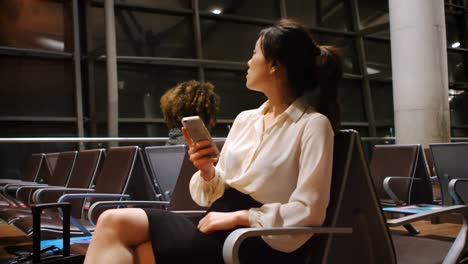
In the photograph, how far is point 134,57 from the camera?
7277 millimetres

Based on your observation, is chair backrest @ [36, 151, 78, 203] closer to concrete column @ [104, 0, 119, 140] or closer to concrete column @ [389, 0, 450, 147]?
concrete column @ [104, 0, 119, 140]

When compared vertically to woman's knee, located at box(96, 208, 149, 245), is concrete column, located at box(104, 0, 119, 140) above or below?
above

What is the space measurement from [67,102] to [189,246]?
20.0 ft

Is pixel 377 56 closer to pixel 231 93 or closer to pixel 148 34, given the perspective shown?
pixel 231 93

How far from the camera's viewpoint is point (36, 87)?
687 centimetres

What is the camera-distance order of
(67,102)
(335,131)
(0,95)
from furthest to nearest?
(67,102) → (0,95) → (335,131)

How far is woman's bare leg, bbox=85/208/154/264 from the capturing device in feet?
4.69

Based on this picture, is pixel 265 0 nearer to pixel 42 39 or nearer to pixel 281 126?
pixel 42 39

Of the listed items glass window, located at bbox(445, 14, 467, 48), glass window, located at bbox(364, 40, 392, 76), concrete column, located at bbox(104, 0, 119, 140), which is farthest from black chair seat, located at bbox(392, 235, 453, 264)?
glass window, located at bbox(445, 14, 467, 48)

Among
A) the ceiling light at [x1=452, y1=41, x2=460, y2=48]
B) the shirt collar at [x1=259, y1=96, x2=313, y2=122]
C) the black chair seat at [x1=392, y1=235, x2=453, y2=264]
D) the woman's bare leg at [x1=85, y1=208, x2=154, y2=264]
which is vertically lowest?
the black chair seat at [x1=392, y1=235, x2=453, y2=264]

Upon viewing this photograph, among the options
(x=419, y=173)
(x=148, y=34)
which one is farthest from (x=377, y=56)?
(x=419, y=173)

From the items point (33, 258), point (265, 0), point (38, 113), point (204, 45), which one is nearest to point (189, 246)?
point (33, 258)

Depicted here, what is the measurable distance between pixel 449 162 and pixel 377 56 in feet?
22.5

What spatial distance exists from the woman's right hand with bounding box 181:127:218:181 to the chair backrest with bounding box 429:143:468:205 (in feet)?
6.12
